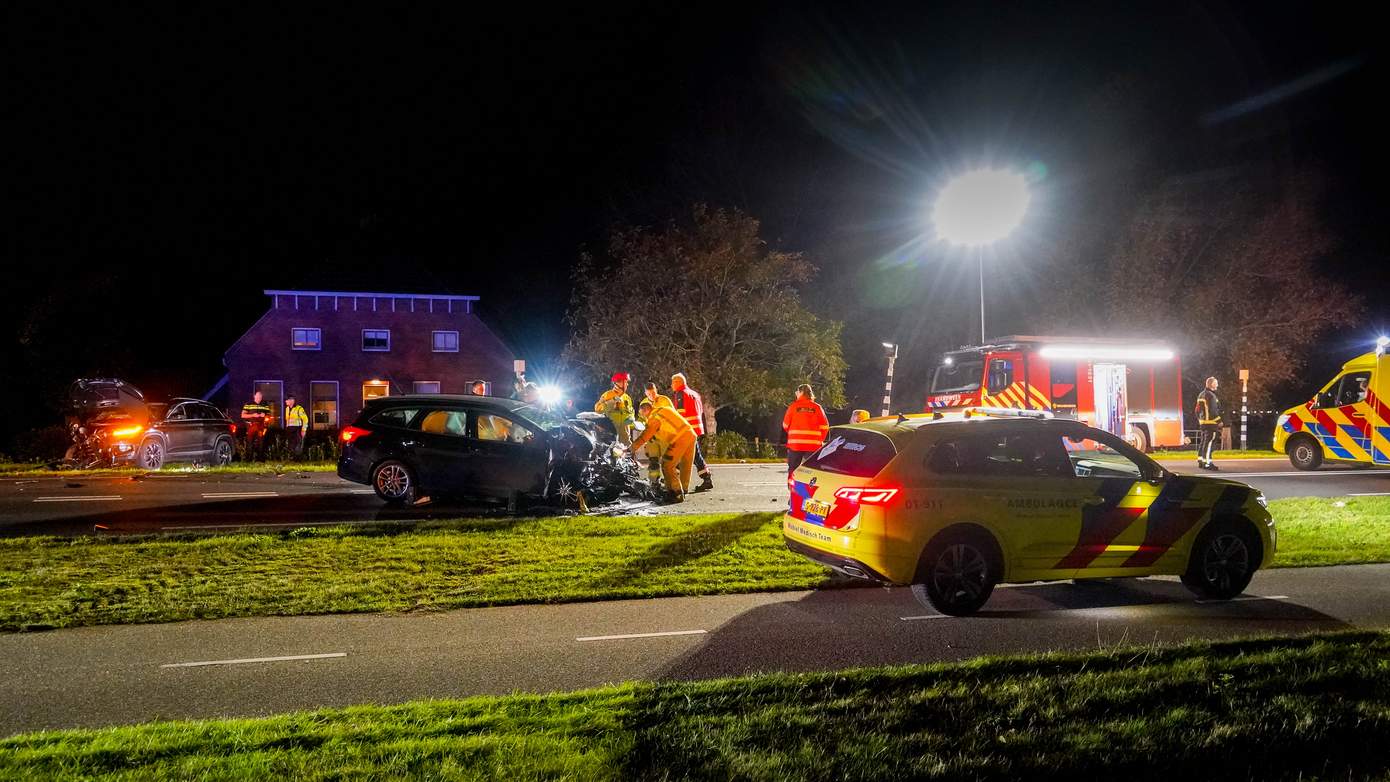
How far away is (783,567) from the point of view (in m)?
9.91

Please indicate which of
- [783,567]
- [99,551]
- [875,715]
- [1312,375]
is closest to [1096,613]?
[783,567]

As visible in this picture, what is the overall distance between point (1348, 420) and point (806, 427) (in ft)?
47.5

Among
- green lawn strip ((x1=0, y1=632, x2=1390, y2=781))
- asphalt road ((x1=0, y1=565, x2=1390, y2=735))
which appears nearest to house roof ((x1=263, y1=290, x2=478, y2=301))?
asphalt road ((x1=0, y1=565, x2=1390, y2=735))

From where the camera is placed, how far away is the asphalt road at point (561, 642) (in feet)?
19.1

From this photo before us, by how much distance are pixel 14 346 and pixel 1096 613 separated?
35.1m

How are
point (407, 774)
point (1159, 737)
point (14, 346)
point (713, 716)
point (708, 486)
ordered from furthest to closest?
point (14, 346), point (708, 486), point (713, 716), point (1159, 737), point (407, 774)

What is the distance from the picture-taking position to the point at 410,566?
9.52 m

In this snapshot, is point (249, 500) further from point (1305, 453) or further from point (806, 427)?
point (1305, 453)

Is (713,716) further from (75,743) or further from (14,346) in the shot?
(14,346)

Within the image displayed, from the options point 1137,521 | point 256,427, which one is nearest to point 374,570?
point 1137,521

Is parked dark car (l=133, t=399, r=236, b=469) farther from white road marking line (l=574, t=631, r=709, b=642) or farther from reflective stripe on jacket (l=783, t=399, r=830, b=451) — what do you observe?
white road marking line (l=574, t=631, r=709, b=642)

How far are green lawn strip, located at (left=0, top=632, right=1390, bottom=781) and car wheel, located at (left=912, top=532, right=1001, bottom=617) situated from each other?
1.90 metres

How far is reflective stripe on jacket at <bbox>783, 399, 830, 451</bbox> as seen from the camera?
44.9 feet

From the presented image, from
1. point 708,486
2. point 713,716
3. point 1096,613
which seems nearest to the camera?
point 713,716
